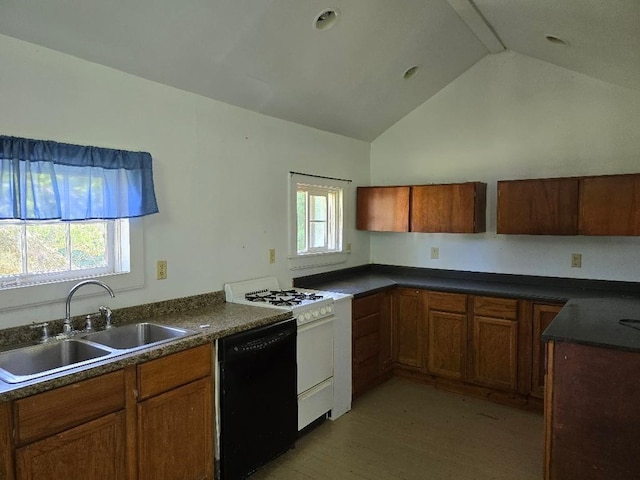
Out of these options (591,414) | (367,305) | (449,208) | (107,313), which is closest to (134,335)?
(107,313)

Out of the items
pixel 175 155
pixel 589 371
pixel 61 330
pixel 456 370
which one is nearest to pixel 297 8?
pixel 175 155

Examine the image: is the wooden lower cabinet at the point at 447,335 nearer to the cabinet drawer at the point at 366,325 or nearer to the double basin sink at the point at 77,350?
the cabinet drawer at the point at 366,325

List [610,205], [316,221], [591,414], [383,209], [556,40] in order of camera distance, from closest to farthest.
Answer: [591,414], [556,40], [610,205], [316,221], [383,209]

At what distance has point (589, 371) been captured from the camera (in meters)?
2.06

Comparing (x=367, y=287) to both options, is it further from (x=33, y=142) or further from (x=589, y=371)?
(x=33, y=142)

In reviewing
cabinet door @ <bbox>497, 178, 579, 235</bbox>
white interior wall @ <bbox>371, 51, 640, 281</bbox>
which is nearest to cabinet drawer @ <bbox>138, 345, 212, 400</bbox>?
cabinet door @ <bbox>497, 178, 579, 235</bbox>

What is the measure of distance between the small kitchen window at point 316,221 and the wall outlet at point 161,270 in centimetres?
119

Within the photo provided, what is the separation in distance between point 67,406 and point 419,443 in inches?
85.5

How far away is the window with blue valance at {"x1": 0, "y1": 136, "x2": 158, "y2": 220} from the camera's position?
2.02 metres

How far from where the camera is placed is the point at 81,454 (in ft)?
5.92

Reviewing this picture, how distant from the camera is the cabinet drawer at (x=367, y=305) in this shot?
3574 mm

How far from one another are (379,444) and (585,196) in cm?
235

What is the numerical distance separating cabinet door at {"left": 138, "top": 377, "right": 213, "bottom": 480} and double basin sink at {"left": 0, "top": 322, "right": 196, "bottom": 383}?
0.28 metres

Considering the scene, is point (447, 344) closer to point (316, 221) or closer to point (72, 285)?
point (316, 221)
